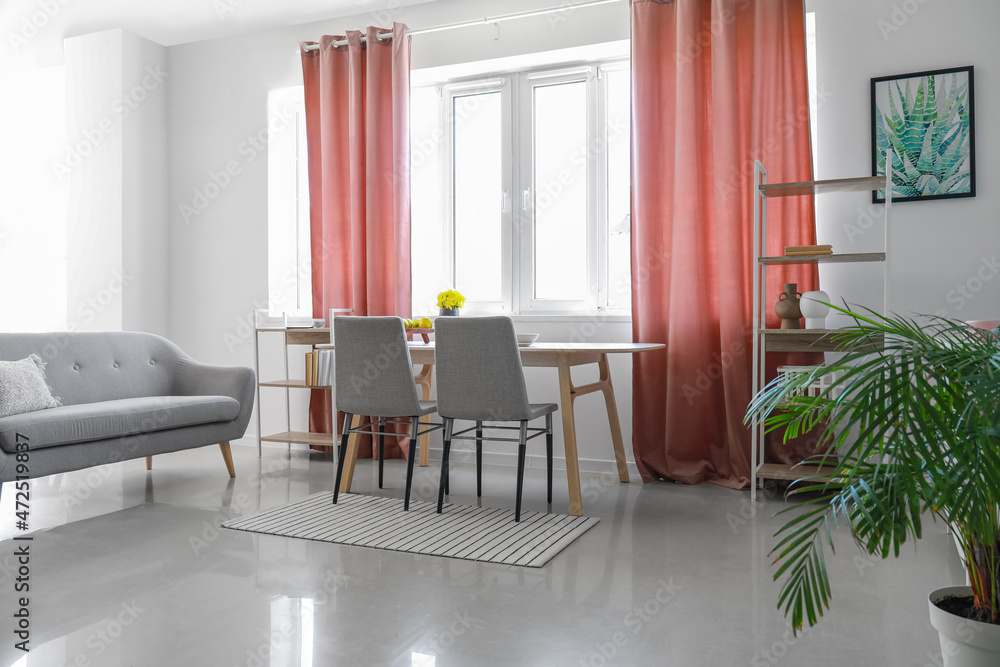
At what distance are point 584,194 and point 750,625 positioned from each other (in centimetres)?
275

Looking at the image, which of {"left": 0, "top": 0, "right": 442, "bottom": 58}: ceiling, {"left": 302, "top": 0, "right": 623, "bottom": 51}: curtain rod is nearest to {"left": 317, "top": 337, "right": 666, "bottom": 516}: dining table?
{"left": 302, "top": 0, "right": 623, "bottom": 51}: curtain rod

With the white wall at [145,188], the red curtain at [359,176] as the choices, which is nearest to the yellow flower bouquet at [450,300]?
the red curtain at [359,176]

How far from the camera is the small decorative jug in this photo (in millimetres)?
3326

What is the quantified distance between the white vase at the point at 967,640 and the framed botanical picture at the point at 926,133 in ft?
8.54

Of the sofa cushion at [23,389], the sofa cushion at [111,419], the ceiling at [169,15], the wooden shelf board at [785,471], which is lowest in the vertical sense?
the wooden shelf board at [785,471]

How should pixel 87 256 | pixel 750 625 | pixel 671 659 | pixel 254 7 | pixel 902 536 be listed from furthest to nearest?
pixel 87 256, pixel 254 7, pixel 750 625, pixel 671 659, pixel 902 536

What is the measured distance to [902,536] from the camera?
1.19 metres

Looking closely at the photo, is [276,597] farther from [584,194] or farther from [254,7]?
[254,7]

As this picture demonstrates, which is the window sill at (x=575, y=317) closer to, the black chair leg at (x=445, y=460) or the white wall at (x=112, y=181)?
the black chair leg at (x=445, y=460)

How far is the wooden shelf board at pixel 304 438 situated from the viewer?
4211 mm

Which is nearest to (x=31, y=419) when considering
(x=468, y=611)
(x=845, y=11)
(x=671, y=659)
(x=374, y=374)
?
(x=374, y=374)

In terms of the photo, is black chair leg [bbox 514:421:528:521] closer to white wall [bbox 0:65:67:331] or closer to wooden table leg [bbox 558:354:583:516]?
wooden table leg [bbox 558:354:583:516]

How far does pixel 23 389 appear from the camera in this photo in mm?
3229

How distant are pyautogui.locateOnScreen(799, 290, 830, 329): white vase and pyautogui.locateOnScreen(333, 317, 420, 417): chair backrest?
5.63ft
